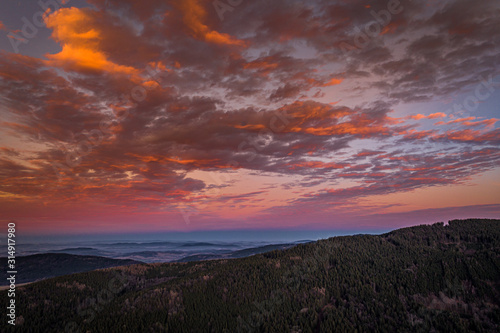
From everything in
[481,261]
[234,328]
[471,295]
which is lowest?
[234,328]

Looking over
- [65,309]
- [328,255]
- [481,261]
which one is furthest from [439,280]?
[65,309]

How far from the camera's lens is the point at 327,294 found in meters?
48.5

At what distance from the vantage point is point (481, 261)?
46656 mm

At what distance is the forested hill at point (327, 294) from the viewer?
39531 mm

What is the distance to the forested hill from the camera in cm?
3953

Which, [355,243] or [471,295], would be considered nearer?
[471,295]

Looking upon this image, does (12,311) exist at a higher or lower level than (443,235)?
lower

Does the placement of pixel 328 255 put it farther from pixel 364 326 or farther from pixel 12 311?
pixel 12 311

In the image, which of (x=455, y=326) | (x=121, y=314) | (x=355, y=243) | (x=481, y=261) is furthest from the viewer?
(x=355, y=243)

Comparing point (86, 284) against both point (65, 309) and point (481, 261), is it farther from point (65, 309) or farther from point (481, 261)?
point (481, 261)

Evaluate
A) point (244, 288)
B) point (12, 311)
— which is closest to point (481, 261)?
point (244, 288)

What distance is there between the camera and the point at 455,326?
1359 inches

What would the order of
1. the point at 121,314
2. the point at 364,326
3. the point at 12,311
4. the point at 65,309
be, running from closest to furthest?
the point at 364,326, the point at 121,314, the point at 12,311, the point at 65,309

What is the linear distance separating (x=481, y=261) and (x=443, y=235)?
19568 mm
